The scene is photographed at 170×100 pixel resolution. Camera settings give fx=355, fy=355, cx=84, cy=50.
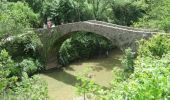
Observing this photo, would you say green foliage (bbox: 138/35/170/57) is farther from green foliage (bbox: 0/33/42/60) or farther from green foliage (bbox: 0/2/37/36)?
green foliage (bbox: 0/33/42/60)

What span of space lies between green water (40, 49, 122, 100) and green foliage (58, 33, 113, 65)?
2.73ft

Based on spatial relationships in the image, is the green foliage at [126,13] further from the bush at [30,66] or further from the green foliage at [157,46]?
the green foliage at [157,46]

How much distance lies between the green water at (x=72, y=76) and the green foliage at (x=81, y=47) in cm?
83

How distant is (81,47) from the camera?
107ft

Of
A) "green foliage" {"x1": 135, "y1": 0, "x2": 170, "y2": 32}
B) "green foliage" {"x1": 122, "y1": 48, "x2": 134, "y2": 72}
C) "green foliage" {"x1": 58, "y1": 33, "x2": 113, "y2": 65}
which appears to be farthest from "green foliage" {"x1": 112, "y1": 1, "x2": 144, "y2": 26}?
"green foliage" {"x1": 122, "y1": 48, "x2": 134, "y2": 72}

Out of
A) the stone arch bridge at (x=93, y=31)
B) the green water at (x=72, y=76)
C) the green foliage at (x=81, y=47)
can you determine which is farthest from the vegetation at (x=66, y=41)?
the green water at (x=72, y=76)

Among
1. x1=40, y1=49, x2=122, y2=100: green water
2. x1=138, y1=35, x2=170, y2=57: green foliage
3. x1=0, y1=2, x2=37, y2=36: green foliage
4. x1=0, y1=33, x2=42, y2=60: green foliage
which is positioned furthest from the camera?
x1=0, y1=33, x2=42, y2=60: green foliage

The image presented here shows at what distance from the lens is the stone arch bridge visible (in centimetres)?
2314

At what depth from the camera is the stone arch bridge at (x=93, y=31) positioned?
23141 millimetres

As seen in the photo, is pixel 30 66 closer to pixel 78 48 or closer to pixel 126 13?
pixel 78 48

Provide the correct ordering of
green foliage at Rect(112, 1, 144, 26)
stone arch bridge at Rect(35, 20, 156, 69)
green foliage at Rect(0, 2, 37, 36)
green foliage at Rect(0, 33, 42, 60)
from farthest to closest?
1. green foliage at Rect(112, 1, 144, 26)
2. green foliage at Rect(0, 33, 42, 60)
3. green foliage at Rect(0, 2, 37, 36)
4. stone arch bridge at Rect(35, 20, 156, 69)

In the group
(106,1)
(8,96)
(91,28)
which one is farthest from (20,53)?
(8,96)

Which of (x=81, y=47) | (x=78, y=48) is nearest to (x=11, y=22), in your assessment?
(x=78, y=48)

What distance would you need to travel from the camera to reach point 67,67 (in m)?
30.4
